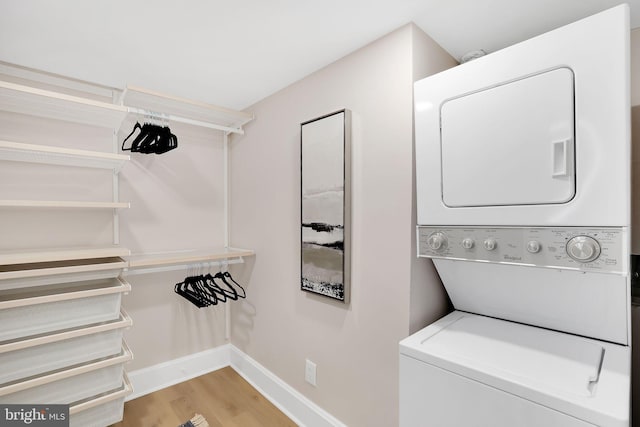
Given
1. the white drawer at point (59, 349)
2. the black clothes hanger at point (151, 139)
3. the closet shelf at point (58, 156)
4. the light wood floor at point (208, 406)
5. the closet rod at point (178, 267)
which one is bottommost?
the light wood floor at point (208, 406)

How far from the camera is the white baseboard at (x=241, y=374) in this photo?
187 centimetres

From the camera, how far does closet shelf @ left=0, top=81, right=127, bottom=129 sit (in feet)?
4.90

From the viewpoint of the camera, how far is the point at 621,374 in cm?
92

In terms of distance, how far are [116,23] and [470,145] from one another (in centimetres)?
166

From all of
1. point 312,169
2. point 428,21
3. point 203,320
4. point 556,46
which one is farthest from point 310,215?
point 203,320

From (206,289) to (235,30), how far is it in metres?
1.84

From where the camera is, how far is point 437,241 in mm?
1249

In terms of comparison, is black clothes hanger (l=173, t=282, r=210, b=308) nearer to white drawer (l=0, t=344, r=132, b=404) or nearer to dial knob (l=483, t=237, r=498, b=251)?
white drawer (l=0, t=344, r=132, b=404)

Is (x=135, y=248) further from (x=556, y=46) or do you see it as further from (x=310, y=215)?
(x=556, y=46)

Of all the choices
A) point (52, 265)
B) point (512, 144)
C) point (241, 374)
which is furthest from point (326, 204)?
point (241, 374)

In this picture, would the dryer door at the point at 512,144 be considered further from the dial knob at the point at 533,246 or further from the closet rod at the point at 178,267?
the closet rod at the point at 178,267

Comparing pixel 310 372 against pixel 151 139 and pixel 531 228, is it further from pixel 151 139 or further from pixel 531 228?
pixel 151 139

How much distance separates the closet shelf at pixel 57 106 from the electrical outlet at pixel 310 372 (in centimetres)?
182

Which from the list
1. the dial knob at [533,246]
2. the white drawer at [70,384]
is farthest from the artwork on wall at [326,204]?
the white drawer at [70,384]
